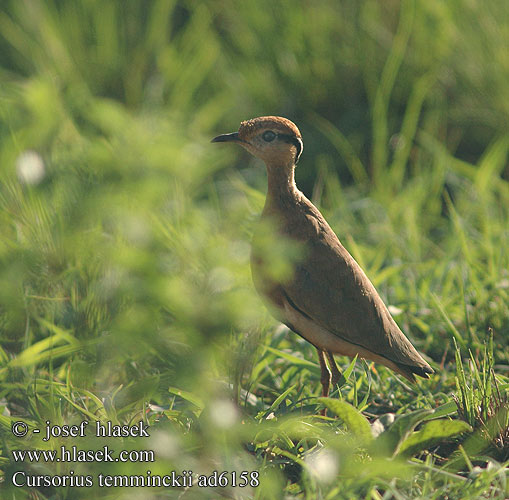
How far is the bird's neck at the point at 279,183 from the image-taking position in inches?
90.4

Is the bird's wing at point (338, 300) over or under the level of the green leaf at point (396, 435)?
over

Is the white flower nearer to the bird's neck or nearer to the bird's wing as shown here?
the bird's neck

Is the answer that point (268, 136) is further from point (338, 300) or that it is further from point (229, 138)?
point (338, 300)

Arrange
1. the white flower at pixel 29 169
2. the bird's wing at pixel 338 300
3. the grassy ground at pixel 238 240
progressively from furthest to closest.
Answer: the white flower at pixel 29 169, the bird's wing at pixel 338 300, the grassy ground at pixel 238 240

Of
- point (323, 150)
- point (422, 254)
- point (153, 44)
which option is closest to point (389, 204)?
point (422, 254)

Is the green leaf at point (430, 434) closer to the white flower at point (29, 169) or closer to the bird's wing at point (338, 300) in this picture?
the bird's wing at point (338, 300)

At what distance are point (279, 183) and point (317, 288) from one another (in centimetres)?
35

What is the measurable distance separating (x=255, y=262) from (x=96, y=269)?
522 mm

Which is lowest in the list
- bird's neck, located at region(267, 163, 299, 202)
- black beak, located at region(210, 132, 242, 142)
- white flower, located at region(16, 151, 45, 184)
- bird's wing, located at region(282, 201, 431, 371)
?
bird's wing, located at region(282, 201, 431, 371)

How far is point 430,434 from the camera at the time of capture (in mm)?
2025

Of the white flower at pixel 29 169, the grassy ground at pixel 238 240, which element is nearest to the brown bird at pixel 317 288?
the grassy ground at pixel 238 240

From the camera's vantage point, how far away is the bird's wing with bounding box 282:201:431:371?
87.8 inches

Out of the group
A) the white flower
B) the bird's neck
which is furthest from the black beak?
the white flower

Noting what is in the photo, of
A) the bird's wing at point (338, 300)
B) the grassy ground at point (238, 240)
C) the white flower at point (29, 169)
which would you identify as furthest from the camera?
the white flower at point (29, 169)
